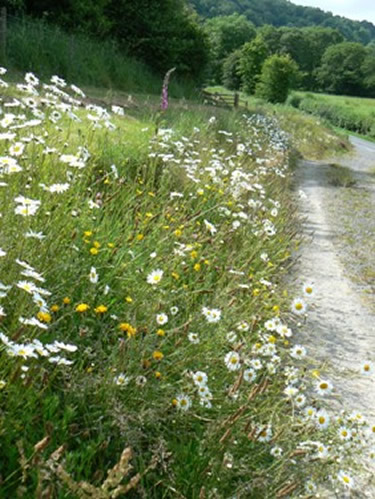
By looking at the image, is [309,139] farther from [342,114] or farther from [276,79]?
[342,114]

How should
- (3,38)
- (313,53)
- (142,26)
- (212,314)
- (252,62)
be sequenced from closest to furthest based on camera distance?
(212,314)
(3,38)
(142,26)
(252,62)
(313,53)

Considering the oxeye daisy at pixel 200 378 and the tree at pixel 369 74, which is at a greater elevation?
the oxeye daisy at pixel 200 378

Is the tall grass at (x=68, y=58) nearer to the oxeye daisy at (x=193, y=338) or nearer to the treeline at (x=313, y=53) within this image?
the oxeye daisy at (x=193, y=338)

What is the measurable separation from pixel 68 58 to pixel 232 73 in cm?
6582

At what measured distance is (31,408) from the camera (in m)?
2.04

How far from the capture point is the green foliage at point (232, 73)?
254 ft

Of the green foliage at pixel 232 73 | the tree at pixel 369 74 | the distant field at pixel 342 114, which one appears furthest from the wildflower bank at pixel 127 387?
the tree at pixel 369 74

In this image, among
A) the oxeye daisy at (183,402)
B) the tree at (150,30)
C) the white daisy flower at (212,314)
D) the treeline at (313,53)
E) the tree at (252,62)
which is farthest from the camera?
the treeline at (313,53)

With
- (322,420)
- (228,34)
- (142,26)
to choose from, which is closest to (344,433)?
(322,420)

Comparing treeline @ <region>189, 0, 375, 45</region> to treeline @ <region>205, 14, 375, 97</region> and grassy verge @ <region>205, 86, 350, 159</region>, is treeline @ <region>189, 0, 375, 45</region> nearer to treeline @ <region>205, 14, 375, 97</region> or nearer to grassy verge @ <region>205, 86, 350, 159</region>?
treeline @ <region>205, 14, 375, 97</region>

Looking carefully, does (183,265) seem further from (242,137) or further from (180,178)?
(242,137)

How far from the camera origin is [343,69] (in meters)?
89.9

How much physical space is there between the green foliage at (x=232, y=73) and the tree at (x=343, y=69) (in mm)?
18510

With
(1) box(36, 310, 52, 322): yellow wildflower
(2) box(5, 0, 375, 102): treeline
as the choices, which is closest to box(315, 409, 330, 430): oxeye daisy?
(1) box(36, 310, 52, 322): yellow wildflower
